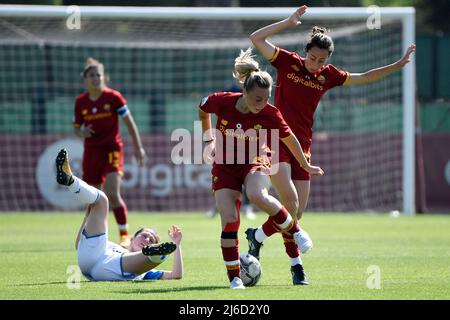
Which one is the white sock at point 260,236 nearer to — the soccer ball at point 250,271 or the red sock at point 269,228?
the red sock at point 269,228

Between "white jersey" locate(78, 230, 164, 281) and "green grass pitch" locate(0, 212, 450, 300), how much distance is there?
0.66 ft

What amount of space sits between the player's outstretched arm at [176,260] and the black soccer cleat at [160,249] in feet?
1.01

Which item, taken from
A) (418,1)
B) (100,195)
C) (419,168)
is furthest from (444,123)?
(100,195)

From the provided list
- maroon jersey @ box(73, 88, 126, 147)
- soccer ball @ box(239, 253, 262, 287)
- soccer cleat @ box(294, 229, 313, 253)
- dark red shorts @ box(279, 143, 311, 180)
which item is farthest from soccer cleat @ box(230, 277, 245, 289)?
maroon jersey @ box(73, 88, 126, 147)

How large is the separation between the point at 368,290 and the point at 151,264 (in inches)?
75.1

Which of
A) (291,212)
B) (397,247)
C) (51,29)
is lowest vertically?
(397,247)

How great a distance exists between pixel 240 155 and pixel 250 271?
1.00 metres

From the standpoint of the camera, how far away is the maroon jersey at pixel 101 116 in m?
13.1

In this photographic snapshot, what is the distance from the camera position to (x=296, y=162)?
9.26m

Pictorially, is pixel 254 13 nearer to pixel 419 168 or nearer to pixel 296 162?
pixel 419 168

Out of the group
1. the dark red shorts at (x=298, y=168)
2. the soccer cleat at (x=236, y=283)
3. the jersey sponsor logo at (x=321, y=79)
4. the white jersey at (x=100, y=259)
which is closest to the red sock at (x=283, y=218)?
the soccer cleat at (x=236, y=283)

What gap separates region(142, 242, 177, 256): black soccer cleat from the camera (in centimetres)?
811

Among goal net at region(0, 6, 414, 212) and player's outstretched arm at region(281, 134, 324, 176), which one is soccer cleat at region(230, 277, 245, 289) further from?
goal net at region(0, 6, 414, 212)

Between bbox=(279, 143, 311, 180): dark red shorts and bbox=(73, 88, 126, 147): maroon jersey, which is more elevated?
bbox=(73, 88, 126, 147): maroon jersey
